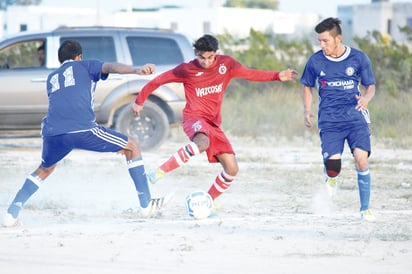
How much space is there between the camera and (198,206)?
1058cm

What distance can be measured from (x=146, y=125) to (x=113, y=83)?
0.95 metres

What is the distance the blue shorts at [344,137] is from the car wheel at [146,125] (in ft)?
24.5

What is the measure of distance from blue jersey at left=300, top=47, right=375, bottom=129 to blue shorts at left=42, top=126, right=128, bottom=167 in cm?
197

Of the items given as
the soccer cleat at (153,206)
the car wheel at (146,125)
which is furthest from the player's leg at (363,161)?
the car wheel at (146,125)

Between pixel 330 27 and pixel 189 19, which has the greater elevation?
pixel 330 27

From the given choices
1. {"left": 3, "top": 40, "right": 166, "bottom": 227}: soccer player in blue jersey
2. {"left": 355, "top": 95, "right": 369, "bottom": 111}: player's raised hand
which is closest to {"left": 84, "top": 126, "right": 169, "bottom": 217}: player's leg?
{"left": 3, "top": 40, "right": 166, "bottom": 227}: soccer player in blue jersey

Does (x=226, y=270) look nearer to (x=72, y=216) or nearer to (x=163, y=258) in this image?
(x=163, y=258)

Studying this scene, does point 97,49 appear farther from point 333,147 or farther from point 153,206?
point 333,147

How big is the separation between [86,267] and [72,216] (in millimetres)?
2899

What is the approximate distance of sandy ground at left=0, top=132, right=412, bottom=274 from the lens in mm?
8297

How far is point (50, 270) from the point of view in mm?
8000

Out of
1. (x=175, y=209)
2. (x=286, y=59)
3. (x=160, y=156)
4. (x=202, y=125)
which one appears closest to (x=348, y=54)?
(x=202, y=125)

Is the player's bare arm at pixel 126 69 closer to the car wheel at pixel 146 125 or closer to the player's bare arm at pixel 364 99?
the player's bare arm at pixel 364 99

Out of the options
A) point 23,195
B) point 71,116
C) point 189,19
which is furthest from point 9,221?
point 189,19
